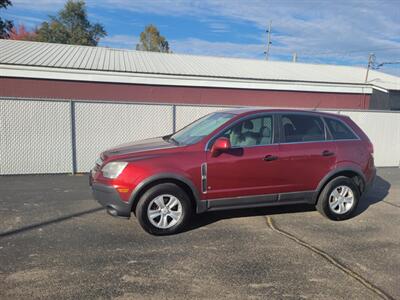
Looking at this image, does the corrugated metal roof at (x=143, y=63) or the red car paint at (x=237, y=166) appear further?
the corrugated metal roof at (x=143, y=63)

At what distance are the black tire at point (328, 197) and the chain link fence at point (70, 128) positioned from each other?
4828 mm

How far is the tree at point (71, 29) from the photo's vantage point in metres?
42.3

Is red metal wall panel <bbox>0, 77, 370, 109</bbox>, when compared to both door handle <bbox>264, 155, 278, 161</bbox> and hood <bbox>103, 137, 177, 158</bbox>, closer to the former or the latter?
hood <bbox>103, 137, 177, 158</bbox>

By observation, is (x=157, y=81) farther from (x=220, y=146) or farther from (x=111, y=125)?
(x=220, y=146)

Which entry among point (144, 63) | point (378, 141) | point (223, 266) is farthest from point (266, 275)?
point (144, 63)

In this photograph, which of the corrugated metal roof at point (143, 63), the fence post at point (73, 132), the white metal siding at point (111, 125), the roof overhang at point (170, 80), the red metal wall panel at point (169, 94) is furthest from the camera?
the corrugated metal roof at point (143, 63)

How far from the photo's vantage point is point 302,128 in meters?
5.62

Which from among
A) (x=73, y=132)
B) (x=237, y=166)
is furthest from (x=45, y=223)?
(x=73, y=132)

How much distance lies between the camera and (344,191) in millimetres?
5770

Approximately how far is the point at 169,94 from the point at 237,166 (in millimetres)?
9189

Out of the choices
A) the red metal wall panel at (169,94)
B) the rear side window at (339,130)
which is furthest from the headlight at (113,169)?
the red metal wall panel at (169,94)

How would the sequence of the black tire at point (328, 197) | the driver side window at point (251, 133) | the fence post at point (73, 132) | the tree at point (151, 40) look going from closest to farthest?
the driver side window at point (251, 133), the black tire at point (328, 197), the fence post at point (73, 132), the tree at point (151, 40)

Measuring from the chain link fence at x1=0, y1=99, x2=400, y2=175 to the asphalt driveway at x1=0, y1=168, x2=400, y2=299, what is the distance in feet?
8.48

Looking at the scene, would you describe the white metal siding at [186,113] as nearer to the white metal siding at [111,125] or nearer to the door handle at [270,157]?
A: the white metal siding at [111,125]
